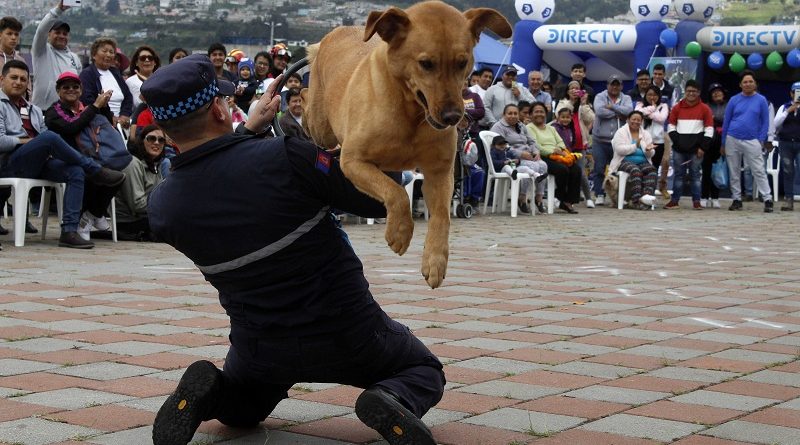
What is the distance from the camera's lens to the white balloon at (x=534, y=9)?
25.3 meters

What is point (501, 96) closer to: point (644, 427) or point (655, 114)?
point (655, 114)

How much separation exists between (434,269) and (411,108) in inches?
22.4

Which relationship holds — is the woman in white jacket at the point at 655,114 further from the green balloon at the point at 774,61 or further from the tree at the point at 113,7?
the tree at the point at 113,7

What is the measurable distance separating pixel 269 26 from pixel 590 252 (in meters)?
9.02

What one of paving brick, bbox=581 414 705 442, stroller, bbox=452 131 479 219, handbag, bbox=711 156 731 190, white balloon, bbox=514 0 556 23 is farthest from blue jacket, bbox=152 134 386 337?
white balloon, bbox=514 0 556 23

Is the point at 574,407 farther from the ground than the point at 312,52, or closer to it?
closer to it

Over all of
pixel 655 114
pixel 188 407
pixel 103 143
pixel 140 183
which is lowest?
pixel 188 407

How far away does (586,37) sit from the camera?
2438 cm

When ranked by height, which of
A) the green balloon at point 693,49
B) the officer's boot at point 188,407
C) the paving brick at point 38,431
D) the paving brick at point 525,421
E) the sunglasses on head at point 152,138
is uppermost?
the green balloon at point 693,49

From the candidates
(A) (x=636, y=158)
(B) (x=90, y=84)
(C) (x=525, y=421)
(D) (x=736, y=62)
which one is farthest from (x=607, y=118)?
(C) (x=525, y=421)

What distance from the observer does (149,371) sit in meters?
5.06

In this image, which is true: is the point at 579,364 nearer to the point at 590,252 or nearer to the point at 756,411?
the point at 756,411

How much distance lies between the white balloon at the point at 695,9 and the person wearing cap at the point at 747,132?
5736 mm

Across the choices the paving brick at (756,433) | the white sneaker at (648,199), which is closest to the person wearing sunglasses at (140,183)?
the paving brick at (756,433)
